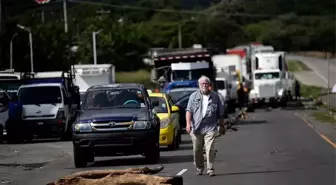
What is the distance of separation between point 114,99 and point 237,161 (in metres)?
3.25

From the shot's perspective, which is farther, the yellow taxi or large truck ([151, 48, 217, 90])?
large truck ([151, 48, 217, 90])

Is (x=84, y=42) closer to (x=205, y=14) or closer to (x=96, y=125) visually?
(x=205, y=14)

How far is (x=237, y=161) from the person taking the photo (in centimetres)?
2198

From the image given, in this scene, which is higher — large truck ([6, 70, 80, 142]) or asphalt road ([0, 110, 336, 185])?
large truck ([6, 70, 80, 142])

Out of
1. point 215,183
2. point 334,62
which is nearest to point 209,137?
point 215,183

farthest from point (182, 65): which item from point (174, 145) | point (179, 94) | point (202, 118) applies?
point (202, 118)

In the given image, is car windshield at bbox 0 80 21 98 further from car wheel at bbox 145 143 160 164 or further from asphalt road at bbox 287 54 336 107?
asphalt road at bbox 287 54 336 107

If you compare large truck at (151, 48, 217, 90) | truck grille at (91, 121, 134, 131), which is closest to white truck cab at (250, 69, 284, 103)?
large truck at (151, 48, 217, 90)

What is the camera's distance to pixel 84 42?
9656 cm

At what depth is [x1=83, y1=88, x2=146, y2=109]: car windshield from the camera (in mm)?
22016

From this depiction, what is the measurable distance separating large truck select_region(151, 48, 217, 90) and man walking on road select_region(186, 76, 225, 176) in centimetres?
2483

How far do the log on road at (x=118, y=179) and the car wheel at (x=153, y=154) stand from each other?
5.31m

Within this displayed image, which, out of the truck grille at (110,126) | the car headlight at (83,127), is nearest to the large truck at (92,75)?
the car headlight at (83,127)

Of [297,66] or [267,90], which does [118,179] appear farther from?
[297,66]
